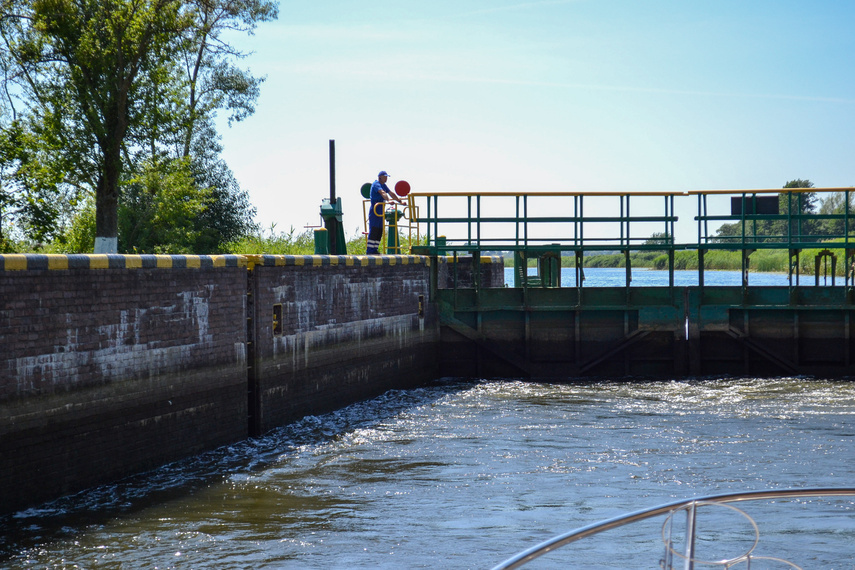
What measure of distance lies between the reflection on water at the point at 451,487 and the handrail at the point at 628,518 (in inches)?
154

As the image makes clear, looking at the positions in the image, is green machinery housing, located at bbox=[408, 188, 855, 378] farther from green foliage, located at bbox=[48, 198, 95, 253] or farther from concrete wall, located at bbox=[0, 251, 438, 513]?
green foliage, located at bbox=[48, 198, 95, 253]

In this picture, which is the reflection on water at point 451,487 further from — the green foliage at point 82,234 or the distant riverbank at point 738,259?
the green foliage at point 82,234

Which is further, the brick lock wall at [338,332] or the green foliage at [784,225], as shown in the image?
the green foliage at [784,225]

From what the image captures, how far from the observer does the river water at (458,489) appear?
274 inches

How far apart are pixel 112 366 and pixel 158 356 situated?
786 millimetres

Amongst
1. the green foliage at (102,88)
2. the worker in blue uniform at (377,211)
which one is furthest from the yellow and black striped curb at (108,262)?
the green foliage at (102,88)

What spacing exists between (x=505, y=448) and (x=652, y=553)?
396 cm

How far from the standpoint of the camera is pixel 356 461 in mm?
10148

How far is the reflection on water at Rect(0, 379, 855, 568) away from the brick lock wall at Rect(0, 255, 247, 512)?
0.31 m

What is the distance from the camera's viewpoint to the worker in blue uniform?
17469mm

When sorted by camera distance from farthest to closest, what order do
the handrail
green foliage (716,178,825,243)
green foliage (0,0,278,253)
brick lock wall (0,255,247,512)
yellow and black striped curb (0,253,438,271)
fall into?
green foliage (0,0,278,253) < green foliage (716,178,825,243) < yellow and black striped curb (0,253,438,271) < brick lock wall (0,255,247,512) < the handrail

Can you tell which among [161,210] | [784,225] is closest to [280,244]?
[161,210]

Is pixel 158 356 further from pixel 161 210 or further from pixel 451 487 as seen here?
pixel 161 210

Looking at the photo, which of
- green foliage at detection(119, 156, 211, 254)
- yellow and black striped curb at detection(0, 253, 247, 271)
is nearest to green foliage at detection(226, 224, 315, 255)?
green foliage at detection(119, 156, 211, 254)
